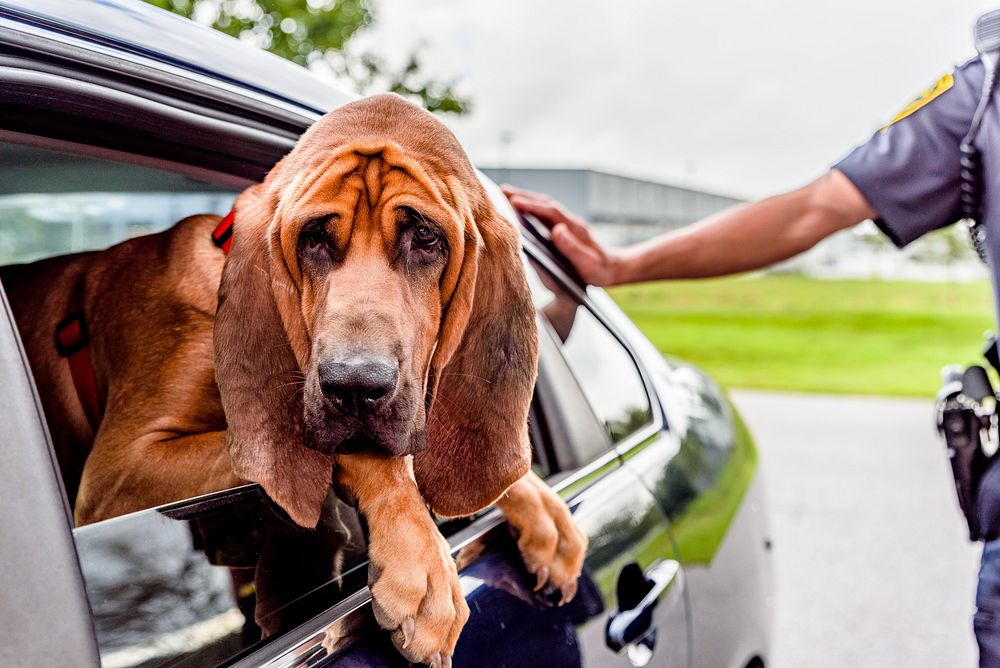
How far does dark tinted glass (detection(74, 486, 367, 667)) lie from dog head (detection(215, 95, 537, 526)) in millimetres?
64

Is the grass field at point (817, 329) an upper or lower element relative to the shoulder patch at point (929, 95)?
lower

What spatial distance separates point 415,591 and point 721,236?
5.20 ft

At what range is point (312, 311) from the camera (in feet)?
4.36

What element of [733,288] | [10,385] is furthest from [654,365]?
[733,288]

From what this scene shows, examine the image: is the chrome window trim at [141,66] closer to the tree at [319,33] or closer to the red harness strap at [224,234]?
the red harness strap at [224,234]

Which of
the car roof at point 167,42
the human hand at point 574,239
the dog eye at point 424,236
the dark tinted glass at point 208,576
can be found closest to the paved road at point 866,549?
the human hand at point 574,239

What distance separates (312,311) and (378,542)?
344 mm

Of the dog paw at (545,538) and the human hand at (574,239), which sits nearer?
the dog paw at (545,538)

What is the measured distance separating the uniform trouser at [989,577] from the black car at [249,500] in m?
0.61

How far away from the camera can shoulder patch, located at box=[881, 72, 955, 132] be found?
2.08 metres

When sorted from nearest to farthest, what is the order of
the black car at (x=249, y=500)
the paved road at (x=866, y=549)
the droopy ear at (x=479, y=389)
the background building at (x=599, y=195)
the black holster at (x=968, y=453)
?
1. the black car at (x=249, y=500)
2. the droopy ear at (x=479, y=389)
3. the black holster at (x=968, y=453)
4. the background building at (x=599, y=195)
5. the paved road at (x=866, y=549)

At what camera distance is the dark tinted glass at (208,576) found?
1.08 meters

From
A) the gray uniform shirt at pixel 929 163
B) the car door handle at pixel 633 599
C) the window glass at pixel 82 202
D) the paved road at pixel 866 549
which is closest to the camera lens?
the car door handle at pixel 633 599

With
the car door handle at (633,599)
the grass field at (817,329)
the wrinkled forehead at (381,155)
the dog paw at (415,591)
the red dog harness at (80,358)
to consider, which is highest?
the wrinkled forehead at (381,155)
